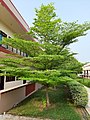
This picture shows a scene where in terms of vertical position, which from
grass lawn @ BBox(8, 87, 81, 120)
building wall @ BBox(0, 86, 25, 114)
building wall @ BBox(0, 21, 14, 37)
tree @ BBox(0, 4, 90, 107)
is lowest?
grass lawn @ BBox(8, 87, 81, 120)

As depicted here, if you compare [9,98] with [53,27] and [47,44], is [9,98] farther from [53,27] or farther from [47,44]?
[53,27]

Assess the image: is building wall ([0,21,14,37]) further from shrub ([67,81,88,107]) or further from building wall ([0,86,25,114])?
shrub ([67,81,88,107])

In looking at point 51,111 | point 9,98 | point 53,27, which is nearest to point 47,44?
point 53,27

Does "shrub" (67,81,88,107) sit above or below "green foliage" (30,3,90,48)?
below

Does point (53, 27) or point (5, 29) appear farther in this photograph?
point (5, 29)

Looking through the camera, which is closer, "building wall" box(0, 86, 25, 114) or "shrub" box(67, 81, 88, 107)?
"building wall" box(0, 86, 25, 114)

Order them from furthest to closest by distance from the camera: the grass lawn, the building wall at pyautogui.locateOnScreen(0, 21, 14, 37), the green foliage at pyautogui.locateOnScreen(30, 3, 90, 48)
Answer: the building wall at pyautogui.locateOnScreen(0, 21, 14, 37), the green foliage at pyautogui.locateOnScreen(30, 3, 90, 48), the grass lawn

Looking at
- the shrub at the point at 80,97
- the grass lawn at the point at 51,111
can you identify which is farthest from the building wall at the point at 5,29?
the shrub at the point at 80,97

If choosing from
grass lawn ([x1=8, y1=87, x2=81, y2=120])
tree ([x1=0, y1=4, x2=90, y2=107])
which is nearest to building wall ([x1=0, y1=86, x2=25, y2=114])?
grass lawn ([x1=8, y1=87, x2=81, y2=120])

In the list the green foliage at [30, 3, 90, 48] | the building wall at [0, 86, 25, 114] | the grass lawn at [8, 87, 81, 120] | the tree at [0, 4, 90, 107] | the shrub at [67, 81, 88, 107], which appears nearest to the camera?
the grass lawn at [8, 87, 81, 120]

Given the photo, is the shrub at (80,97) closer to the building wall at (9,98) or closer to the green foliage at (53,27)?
the green foliage at (53,27)

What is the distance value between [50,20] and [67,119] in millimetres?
5896

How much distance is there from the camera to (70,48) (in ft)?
44.6

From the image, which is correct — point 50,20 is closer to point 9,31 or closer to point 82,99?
point 9,31
